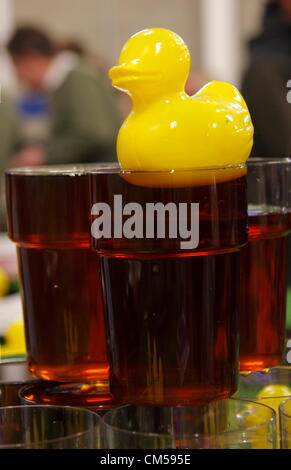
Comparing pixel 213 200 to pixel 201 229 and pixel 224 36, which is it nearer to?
pixel 201 229

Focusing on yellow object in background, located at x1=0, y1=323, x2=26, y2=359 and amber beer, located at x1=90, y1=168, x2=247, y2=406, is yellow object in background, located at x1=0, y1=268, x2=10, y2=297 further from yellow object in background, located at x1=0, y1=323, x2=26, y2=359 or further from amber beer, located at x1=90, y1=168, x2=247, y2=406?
amber beer, located at x1=90, y1=168, x2=247, y2=406

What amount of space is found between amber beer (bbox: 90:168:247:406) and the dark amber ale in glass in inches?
2.2

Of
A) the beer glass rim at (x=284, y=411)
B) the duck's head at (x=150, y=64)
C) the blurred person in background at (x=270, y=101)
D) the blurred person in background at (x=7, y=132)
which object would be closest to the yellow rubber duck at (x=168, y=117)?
the duck's head at (x=150, y=64)

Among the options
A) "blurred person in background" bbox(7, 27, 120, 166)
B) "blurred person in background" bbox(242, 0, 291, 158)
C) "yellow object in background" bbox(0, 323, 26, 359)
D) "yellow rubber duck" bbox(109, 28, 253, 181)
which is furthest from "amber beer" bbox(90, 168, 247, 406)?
"blurred person in background" bbox(7, 27, 120, 166)

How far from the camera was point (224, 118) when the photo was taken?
Answer: 48 centimetres

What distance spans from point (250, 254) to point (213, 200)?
0.29 feet

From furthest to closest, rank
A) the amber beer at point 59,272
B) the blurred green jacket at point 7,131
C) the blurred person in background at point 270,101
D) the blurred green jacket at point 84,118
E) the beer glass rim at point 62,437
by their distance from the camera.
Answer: the blurred green jacket at point 7,131, the blurred green jacket at point 84,118, the blurred person in background at point 270,101, the amber beer at point 59,272, the beer glass rim at point 62,437

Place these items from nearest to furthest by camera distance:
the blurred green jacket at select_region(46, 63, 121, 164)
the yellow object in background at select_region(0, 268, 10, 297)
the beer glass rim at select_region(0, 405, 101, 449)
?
the beer glass rim at select_region(0, 405, 101, 449) < the yellow object in background at select_region(0, 268, 10, 297) < the blurred green jacket at select_region(46, 63, 121, 164)

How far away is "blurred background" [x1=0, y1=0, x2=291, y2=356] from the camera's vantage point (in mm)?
1747

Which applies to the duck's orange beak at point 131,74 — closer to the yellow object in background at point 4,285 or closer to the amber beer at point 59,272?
the amber beer at point 59,272

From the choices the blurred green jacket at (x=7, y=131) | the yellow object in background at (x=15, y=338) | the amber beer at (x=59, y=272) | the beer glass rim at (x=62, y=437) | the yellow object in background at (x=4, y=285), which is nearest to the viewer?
the beer glass rim at (x=62, y=437)

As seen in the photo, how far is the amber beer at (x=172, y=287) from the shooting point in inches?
18.4

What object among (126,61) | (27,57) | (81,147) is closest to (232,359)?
(126,61)

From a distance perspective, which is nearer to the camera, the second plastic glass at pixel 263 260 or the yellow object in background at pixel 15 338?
the second plastic glass at pixel 263 260
